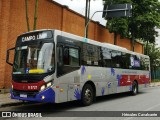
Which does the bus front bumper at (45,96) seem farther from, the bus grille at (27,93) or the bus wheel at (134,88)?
the bus wheel at (134,88)

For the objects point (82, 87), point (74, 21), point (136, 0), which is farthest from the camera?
point (136, 0)

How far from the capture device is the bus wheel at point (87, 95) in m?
12.7

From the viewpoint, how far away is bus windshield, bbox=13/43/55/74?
35.3ft

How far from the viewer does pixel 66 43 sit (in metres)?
11.7

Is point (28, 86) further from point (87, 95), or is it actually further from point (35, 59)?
point (87, 95)

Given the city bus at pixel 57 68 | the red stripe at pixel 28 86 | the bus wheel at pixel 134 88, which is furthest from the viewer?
the bus wheel at pixel 134 88

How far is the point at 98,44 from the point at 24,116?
585cm

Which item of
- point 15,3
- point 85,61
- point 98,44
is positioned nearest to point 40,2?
point 15,3

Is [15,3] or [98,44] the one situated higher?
[15,3]

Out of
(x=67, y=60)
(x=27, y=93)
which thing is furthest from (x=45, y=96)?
(x=67, y=60)

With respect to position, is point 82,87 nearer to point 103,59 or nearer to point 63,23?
point 103,59

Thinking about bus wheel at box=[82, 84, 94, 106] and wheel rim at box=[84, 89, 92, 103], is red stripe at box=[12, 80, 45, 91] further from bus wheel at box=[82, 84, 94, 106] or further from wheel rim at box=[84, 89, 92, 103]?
wheel rim at box=[84, 89, 92, 103]

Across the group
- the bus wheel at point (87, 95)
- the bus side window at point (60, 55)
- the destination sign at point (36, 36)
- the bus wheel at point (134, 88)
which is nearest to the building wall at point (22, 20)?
the destination sign at point (36, 36)

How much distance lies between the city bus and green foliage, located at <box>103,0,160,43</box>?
1453 cm
